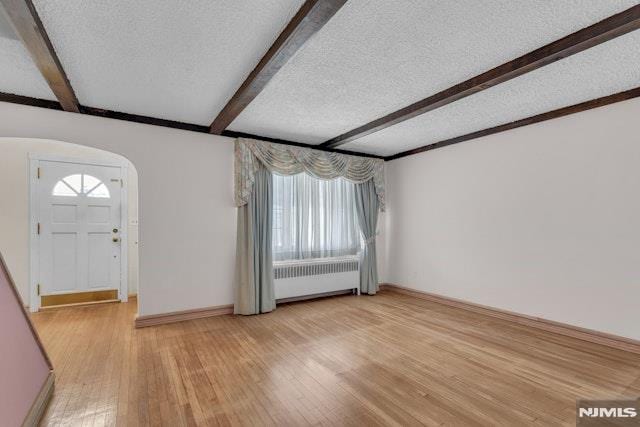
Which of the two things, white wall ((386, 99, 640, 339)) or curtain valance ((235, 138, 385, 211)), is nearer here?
white wall ((386, 99, 640, 339))

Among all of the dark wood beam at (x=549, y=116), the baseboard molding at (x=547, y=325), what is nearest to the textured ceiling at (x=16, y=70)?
the dark wood beam at (x=549, y=116)

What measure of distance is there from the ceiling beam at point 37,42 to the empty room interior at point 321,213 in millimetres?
27

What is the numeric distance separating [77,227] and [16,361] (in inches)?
125

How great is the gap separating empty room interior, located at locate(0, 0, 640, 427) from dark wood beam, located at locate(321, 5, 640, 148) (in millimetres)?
14

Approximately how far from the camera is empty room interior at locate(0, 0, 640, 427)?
6.08ft

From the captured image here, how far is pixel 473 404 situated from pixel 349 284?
9.74 ft

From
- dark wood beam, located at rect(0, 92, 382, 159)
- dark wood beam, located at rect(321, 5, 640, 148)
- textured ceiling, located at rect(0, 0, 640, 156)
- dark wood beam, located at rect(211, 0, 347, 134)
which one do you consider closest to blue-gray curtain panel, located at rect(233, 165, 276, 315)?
dark wood beam, located at rect(0, 92, 382, 159)

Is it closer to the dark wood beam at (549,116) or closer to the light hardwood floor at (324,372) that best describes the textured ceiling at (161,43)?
the light hardwood floor at (324,372)

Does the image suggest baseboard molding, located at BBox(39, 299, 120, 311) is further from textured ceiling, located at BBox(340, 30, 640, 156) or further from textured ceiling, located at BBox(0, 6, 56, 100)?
textured ceiling, located at BBox(340, 30, 640, 156)

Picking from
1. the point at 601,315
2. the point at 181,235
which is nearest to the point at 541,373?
the point at 601,315

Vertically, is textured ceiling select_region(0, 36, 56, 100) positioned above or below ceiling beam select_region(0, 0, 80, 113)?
above

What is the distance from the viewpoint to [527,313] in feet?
11.4

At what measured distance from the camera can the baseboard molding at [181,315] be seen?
337 cm

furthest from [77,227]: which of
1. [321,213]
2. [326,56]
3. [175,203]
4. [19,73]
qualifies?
[326,56]
